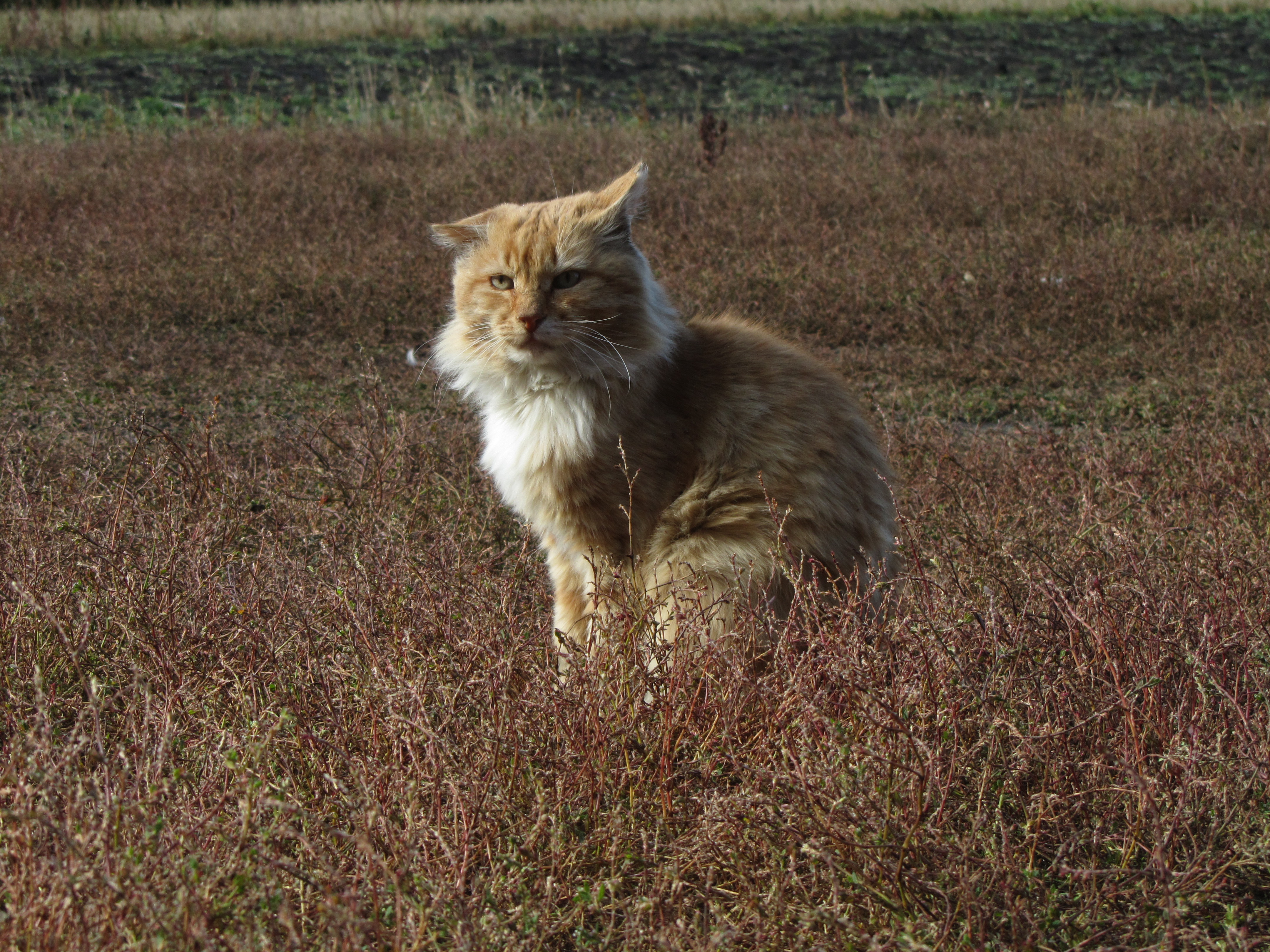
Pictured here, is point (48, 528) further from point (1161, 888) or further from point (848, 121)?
point (848, 121)

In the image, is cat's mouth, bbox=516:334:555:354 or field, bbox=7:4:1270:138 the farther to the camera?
field, bbox=7:4:1270:138

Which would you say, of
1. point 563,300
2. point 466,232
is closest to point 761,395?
point 563,300

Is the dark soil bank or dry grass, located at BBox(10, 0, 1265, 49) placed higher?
dry grass, located at BBox(10, 0, 1265, 49)

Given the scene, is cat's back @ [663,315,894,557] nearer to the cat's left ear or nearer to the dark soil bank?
the cat's left ear

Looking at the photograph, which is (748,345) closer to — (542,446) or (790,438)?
(790,438)

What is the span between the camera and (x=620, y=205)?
3268mm

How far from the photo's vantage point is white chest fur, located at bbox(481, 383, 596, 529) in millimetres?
3088

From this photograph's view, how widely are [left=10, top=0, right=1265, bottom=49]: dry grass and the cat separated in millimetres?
15728

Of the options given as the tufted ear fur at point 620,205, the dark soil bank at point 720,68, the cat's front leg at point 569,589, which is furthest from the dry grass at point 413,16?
the cat's front leg at point 569,589

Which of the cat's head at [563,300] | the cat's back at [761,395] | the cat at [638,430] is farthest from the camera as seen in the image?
the cat's head at [563,300]

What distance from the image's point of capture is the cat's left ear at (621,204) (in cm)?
327

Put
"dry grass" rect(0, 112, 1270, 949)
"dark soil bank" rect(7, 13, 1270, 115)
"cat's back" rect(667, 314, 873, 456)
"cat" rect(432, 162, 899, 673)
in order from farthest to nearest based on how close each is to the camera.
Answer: "dark soil bank" rect(7, 13, 1270, 115)
"cat's back" rect(667, 314, 873, 456)
"cat" rect(432, 162, 899, 673)
"dry grass" rect(0, 112, 1270, 949)

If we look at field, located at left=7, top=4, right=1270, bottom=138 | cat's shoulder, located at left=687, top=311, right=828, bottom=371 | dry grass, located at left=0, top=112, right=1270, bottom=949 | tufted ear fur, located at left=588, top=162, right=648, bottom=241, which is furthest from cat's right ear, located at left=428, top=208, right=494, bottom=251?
field, located at left=7, top=4, right=1270, bottom=138

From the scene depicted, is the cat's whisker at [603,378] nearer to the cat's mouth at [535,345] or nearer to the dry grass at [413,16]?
the cat's mouth at [535,345]
